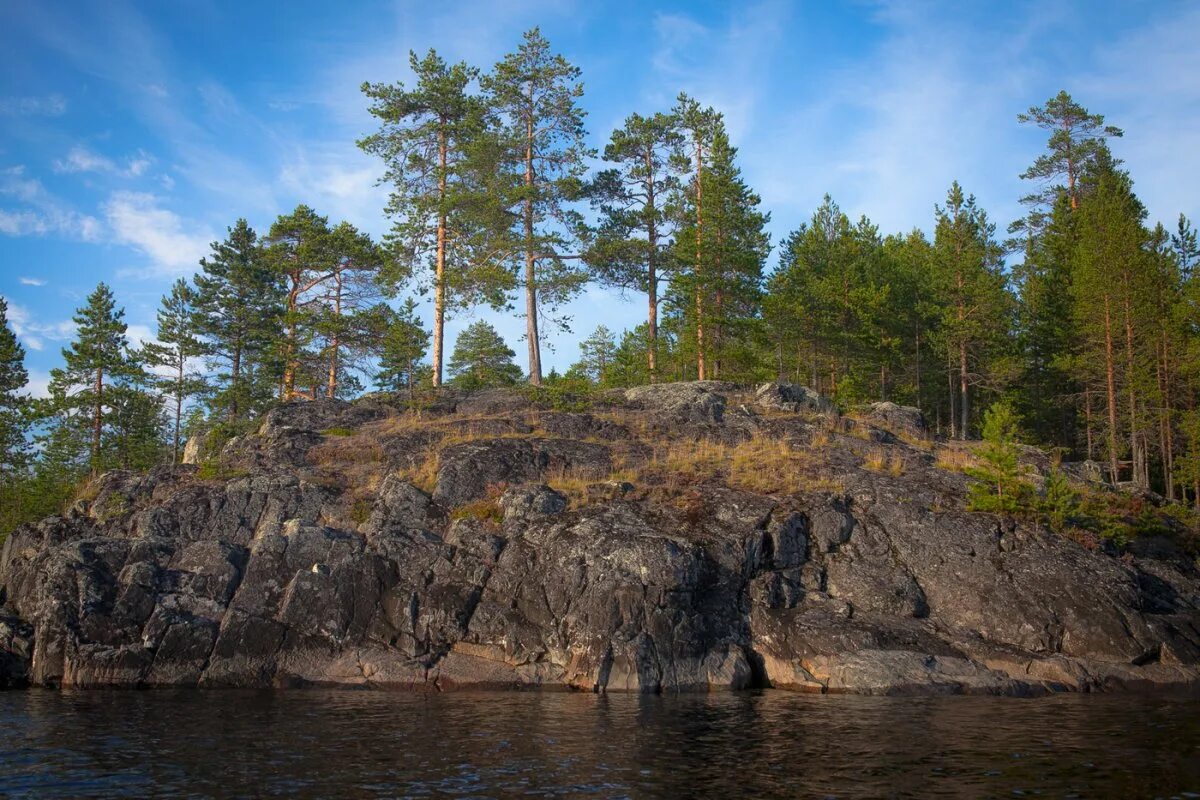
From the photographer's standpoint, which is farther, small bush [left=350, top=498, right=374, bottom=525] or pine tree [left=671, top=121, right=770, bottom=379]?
pine tree [left=671, top=121, right=770, bottom=379]

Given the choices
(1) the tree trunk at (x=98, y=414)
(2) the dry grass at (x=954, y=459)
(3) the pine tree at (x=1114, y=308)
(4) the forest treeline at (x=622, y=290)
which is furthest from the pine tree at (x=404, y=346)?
(3) the pine tree at (x=1114, y=308)

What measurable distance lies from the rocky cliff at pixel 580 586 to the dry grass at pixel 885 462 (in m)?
0.19

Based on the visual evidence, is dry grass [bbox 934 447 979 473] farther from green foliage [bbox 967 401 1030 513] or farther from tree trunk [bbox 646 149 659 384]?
tree trunk [bbox 646 149 659 384]

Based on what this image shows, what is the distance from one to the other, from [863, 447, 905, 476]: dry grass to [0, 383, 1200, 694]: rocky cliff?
0.63ft

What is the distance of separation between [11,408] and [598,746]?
4632 cm

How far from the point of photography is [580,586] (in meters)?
23.8

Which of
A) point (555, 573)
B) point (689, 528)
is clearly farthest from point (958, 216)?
point (555, 573)

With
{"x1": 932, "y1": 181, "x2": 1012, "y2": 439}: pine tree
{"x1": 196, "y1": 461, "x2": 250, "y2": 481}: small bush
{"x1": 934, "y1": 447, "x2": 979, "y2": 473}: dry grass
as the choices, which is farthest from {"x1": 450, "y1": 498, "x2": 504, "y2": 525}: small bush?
{"x1": 932, "y1": 181, "x2": 1012, "y2": 439}: pine tree

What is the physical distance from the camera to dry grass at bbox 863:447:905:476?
98.7ft

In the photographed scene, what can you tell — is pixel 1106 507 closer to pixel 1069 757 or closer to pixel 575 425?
pixel 1069 757

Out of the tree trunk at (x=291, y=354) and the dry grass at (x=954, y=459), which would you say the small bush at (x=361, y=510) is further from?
the dry grass at (x=954, y=459)

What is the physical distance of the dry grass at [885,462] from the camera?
30094mm

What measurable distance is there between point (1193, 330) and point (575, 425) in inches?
1322

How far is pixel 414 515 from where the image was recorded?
2733 cm
